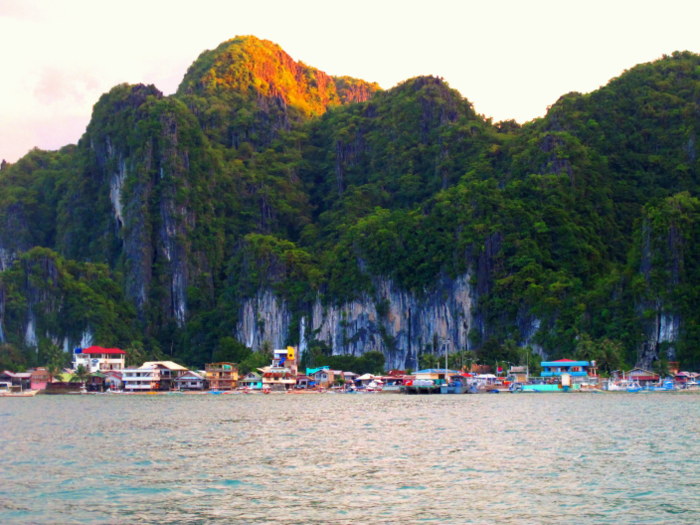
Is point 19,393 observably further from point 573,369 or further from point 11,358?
point 573,369

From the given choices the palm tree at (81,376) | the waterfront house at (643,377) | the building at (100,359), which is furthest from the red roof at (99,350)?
the waterfront house at (643,377)

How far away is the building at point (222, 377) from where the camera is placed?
124m

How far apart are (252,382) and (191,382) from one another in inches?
301

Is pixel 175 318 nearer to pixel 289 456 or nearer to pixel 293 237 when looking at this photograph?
pixel 293 237

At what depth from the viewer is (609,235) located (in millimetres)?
142375

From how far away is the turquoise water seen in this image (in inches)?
1118

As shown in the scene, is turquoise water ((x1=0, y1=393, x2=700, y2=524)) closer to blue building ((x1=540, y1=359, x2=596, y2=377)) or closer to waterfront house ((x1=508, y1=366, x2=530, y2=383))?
blue building ((x1=540, y1=359, x2=596, y2=377))

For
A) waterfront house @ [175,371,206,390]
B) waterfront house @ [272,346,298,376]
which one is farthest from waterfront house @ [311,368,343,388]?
waterfront house @ [175,371,206,390]

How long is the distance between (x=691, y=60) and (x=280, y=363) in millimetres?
82848

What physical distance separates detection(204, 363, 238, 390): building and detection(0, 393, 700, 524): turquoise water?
61.3 meters

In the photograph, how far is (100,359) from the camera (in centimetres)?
13275

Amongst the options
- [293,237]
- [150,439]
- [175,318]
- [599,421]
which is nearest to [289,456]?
[150,439]

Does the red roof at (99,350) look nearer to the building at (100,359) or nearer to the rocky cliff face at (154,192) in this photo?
the building at (100,359)

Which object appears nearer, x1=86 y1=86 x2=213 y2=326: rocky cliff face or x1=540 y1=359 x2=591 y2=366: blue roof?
x1=540 y1=359 x2=591 y2=366: blue roof
